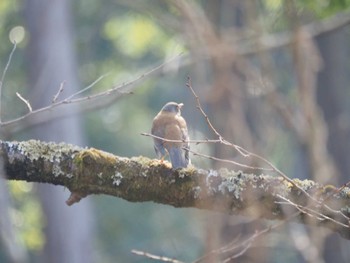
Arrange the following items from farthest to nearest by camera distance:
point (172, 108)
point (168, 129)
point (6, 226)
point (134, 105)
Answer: point (134, 105)
point (6, 226)
point (172, 108)
point (168, 129)

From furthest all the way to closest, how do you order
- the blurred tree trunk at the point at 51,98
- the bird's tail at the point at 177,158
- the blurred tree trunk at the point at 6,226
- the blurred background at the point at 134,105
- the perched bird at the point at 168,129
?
the blurred tree trunk at the point at 51,98, the blurred background at the point at 134,105, the blurred tree trunk at the point at 6,226, the perched bird at the point at 168,129, the bird's tail at the point at 177,158

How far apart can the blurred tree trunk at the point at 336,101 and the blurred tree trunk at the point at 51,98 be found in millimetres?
3968

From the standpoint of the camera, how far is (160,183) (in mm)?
5719

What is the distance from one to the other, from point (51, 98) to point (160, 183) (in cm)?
1143

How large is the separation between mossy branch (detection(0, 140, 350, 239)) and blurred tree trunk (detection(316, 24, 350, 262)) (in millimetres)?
9752

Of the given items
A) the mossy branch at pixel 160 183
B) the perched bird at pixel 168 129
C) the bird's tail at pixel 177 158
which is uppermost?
the perched bird at pixel 168 129

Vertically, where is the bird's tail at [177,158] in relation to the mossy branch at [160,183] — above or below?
above

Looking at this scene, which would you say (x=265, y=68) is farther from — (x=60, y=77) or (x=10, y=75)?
(x=10, y=75)

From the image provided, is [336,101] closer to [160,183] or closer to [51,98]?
[51,98]

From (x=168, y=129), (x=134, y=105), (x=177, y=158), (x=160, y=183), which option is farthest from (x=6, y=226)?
(x=134, y=105)

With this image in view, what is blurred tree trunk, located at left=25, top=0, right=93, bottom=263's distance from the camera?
1697 cm

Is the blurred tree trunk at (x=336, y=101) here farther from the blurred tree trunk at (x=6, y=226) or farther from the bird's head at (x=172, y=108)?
the bird's head at (x=172, y=108)

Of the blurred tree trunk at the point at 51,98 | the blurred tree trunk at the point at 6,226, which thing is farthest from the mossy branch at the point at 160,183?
the blurred tree trunk at the point at 51,98

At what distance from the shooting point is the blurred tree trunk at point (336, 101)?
53.2 ft
